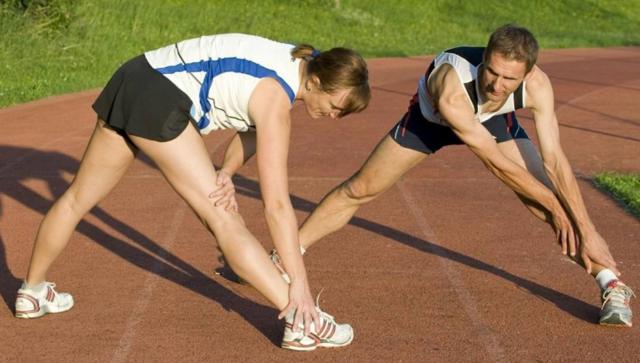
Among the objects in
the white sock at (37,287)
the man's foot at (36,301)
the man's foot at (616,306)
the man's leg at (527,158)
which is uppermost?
the man's leg at (527,158)

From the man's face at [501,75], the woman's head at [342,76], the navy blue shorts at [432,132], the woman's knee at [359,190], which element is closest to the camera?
the woman's head at [342,76]

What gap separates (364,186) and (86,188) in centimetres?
178

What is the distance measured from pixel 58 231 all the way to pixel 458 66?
227 cm

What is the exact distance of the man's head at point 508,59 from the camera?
530 centimetres

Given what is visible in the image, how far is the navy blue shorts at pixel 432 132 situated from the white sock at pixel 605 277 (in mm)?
933

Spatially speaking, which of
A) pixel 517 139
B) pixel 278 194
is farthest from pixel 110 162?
pixel 517 139

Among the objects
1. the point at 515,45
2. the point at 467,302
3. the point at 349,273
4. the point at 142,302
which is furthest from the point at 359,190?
the point at 515,45

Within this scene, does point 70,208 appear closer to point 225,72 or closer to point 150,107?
point 150,107

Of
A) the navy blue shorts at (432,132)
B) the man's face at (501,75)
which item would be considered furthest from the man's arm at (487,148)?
the navy blue shorts at (432,132)

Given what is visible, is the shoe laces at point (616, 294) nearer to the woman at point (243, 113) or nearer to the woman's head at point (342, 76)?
the woman at point (243, 113)

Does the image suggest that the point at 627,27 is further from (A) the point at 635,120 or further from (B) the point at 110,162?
(B) the point at 110,162

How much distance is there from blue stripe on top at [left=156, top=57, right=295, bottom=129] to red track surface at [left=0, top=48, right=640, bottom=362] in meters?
1.25

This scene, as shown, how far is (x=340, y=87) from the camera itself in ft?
15.9

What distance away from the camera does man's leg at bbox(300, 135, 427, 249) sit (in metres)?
6.43
